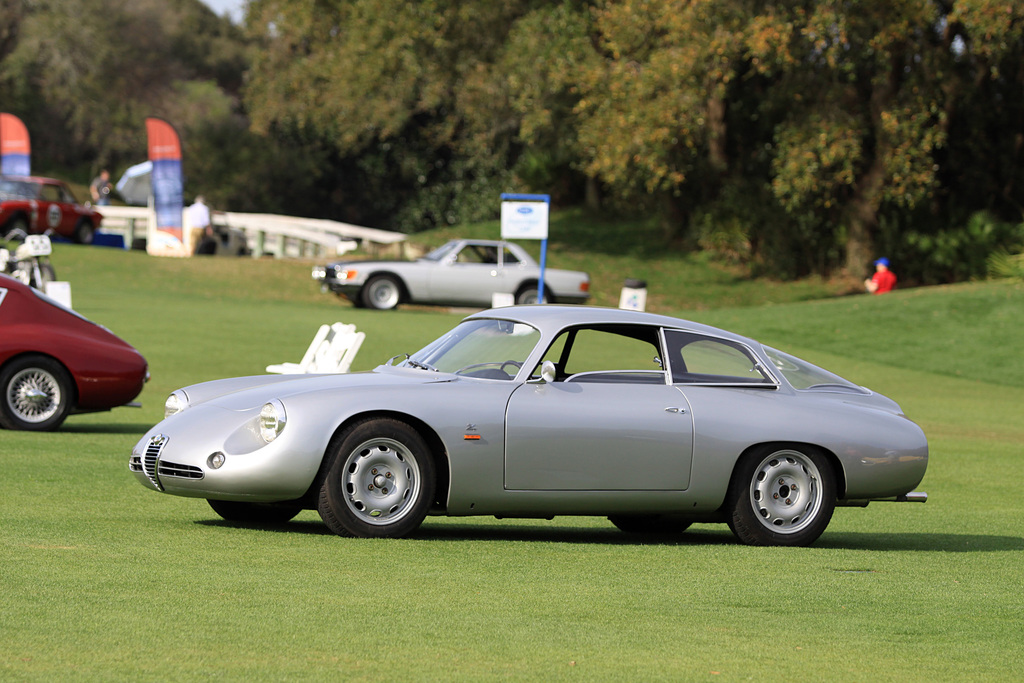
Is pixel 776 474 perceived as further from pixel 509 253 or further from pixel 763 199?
pixel 763 199

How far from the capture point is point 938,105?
3494cm

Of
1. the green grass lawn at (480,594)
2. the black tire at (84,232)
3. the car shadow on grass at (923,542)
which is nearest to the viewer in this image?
the green grass lawn at (480,594)

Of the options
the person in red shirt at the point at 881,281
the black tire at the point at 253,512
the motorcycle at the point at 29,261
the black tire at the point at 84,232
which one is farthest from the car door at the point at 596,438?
the black tire at the point at 84,232

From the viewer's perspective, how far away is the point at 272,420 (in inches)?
287

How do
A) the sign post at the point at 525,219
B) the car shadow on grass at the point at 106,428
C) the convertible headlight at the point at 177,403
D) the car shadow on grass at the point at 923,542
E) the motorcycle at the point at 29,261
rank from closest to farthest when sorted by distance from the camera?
the convertible headlight at the point at 177,403 < the car shadow on grass at the point at 923,542 < the car shadow on grass at the point at 106,428 < the motorcycle at the point at 29,261 < the sign post at the point at 525,219

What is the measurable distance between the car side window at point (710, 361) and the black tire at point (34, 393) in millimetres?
6147

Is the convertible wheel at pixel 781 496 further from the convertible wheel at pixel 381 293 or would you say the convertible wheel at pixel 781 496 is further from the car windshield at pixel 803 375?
the convertible wheel at pixel 381 293

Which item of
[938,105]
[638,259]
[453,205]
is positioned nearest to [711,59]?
A: [938,105]

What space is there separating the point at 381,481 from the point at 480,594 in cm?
146

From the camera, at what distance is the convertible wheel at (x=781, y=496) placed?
316 inches

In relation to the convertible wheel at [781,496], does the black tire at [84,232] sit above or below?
above

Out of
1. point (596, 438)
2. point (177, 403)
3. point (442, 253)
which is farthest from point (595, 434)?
point (442, 253)

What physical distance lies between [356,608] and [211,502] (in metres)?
2.63

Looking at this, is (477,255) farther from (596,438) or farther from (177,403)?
(596,438)
